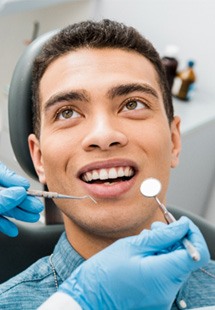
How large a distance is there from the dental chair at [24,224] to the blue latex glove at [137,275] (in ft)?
1.60

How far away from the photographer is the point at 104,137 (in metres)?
→ 1.19

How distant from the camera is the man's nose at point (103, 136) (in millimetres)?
1188

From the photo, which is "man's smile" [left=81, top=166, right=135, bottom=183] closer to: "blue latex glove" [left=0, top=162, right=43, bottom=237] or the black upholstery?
"blue latex glove" [left=0, top=162, right=43, bottom=237]

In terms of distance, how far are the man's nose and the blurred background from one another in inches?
38.7

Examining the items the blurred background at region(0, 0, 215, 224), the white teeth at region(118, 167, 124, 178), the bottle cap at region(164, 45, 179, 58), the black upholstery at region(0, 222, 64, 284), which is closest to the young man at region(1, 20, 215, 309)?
the white teeth at region(118, 167, 124, 178)

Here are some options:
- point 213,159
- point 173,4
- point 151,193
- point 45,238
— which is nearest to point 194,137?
point 213,159

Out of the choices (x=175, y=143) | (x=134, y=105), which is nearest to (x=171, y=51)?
(x=175, y=143)

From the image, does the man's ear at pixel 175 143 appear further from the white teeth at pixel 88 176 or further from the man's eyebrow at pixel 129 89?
the white teeth at pixel 88 176

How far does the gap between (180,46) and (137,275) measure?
1761 mm

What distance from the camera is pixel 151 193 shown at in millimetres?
1037

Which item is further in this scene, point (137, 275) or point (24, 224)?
point (24, 224)

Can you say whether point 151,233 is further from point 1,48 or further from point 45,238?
point 1,48

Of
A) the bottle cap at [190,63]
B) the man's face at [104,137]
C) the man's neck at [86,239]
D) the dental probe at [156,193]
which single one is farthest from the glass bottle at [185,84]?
the dental probe at [156,193]

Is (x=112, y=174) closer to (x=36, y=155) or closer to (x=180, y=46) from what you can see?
(x=36, y=155)
